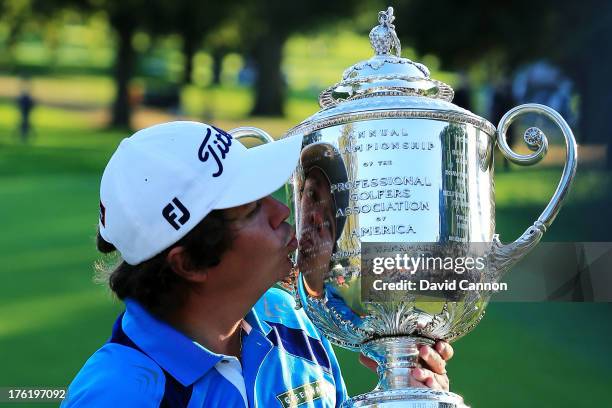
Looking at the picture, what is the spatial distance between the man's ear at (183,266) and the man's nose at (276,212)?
0.46 ft

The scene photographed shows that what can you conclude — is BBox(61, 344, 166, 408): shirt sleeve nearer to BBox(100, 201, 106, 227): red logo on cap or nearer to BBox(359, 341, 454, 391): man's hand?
BBox(100, 201, 106, 227): red logo on cap

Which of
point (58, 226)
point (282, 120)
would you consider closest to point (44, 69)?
point (282, 120)

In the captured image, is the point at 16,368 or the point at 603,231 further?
the point at 603,231

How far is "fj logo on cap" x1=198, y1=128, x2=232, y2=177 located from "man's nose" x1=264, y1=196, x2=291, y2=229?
0.35 feet

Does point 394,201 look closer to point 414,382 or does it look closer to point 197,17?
point 414,382

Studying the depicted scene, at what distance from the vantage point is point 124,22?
17.1m

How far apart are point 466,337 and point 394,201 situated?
4.37m

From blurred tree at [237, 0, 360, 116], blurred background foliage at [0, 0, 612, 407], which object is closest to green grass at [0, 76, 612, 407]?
blurred background foliage at [0, 0, 612, 407]

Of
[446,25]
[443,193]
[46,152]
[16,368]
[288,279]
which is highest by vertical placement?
[446,25]

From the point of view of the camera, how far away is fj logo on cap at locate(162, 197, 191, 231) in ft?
5.91

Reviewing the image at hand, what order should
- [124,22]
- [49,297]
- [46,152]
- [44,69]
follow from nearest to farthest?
[49,297], [46,152], [124,22], [44,69]

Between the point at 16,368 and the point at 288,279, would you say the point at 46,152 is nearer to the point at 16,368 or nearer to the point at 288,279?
the point at 16,368

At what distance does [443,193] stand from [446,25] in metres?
12.9

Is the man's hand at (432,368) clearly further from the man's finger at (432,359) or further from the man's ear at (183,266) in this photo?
Answer: the man's ear at (183,266)
